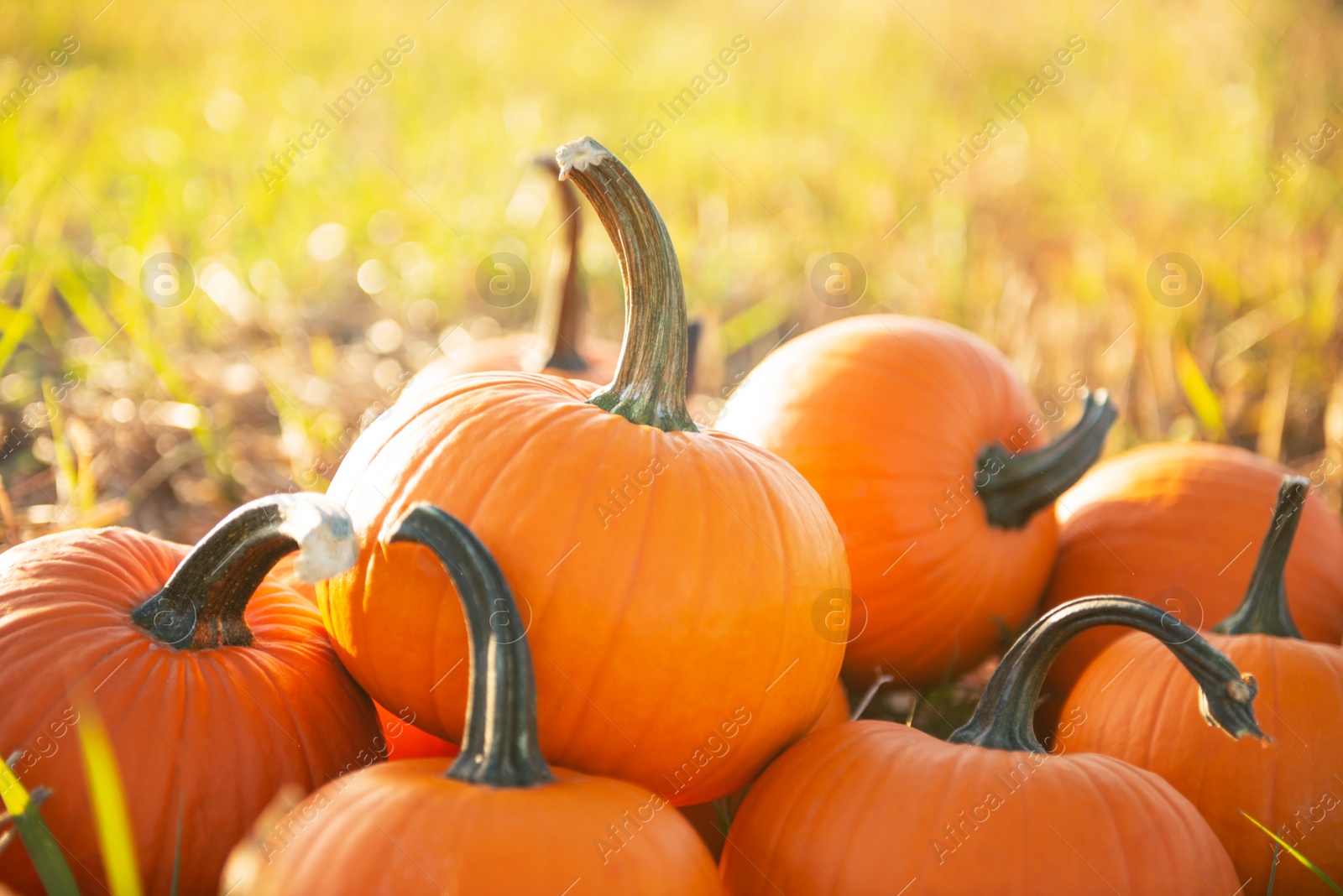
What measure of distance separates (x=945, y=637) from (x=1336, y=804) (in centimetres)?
77

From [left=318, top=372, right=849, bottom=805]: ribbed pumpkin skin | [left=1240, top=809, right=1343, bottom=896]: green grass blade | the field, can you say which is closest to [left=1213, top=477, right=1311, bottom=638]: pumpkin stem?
[left=1240, top=809, right=1343, bottom=896]: green grass blade

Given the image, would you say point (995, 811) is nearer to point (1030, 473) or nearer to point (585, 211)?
point (1030, 473)

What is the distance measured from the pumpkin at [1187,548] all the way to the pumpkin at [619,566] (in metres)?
1.03

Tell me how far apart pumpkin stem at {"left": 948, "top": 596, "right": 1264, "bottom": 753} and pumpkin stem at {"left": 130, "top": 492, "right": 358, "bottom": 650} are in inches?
39.8

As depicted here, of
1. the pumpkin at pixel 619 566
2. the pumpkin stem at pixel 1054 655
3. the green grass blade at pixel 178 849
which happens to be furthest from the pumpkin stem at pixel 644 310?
the green grass blade at pixel 178 849

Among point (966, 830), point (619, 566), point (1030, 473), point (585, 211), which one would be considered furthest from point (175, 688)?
point (585, 211)

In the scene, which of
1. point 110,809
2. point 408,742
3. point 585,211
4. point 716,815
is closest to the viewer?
point 110,809

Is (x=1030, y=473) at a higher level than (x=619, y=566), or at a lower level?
lower

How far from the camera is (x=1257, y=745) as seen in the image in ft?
5.79

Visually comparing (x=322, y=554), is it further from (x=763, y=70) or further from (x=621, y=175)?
(x=763, y=70)

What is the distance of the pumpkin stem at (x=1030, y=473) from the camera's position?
225cm

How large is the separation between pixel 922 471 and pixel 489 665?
1.19 metres

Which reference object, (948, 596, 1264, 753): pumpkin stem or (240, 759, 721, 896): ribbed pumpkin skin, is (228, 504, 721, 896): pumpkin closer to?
(240, 759, 721, 896): ribbed pumpkin skin

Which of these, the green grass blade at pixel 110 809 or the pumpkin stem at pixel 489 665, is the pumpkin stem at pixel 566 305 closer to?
the pumpkin stem at pixel 489 665
